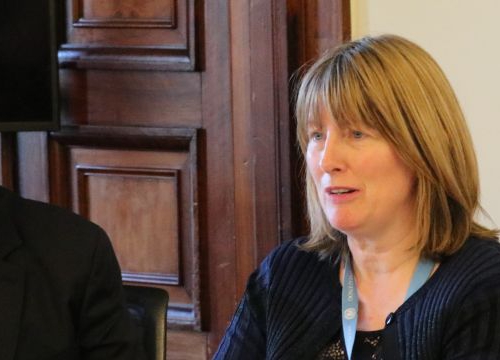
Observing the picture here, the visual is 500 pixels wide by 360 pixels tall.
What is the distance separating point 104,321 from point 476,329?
1.89ft

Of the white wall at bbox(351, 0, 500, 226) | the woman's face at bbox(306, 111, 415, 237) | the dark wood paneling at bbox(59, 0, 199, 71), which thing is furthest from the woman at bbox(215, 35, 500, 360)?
the dark wood paneling at bbox(59, 0, 199, 71)

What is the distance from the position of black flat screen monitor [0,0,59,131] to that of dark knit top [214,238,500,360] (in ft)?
2.94

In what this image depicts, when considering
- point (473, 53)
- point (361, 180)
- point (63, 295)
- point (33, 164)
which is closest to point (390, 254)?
point (361, 180)

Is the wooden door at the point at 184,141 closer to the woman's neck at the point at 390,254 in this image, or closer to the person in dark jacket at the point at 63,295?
the woman's neck at the point at 390,254

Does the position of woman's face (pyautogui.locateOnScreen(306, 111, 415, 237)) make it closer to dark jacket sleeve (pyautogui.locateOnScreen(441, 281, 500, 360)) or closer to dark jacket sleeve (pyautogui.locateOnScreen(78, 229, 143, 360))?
dark jacket sleeve (pyautogui.locateOnScreen(441, 281, 500, 360))

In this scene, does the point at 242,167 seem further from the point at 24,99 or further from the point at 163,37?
the point at 24,99

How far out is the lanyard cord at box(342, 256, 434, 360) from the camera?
1783mm

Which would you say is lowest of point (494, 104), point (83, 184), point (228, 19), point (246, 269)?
point (246, 269)

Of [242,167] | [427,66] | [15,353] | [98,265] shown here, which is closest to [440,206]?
[427,66]

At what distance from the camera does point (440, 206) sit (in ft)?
5.94

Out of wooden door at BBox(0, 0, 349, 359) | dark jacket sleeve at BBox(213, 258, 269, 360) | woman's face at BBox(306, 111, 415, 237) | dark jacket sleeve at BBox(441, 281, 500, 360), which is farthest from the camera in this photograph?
wooden door at BBox(0, 0, 349, 359)

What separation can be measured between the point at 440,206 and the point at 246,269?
0.94m

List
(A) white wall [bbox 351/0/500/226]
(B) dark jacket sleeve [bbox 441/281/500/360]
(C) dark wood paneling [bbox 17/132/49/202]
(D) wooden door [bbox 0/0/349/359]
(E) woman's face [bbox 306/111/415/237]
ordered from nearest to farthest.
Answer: (B) dark jacket sleeve [bbox 441/281/500/360] < (E) woman's face [bbox 306/111/415/237] < (A) white wall [bbox 351/0/500/226] < (D) wooden door [bbox 0/0/349/359] < (C) dark wood paneling [bbox 17/132/49/202]

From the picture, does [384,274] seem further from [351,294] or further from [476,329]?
[476,329]
